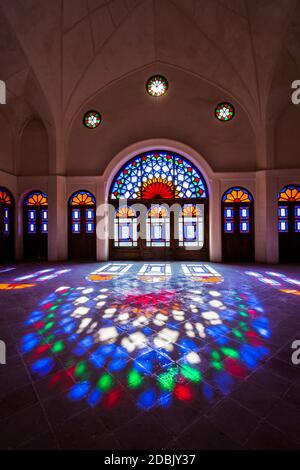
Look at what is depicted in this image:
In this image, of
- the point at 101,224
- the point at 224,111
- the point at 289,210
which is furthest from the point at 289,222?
the point at 101,224

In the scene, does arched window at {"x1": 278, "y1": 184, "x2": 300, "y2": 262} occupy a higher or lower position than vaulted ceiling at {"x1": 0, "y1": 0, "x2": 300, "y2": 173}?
lower

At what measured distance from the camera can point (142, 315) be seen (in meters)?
3.65

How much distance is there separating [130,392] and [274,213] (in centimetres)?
899

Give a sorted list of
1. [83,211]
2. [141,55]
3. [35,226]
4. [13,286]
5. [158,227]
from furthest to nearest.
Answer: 1. [35,226]
2. [158,227]
3. [83,211]
4. [141,55]
5. [13,286]

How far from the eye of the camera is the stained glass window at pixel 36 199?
10.1 m

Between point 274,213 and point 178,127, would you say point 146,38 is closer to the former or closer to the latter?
point 178,127

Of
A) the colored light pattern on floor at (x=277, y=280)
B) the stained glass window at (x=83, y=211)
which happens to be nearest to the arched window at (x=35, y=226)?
the stained glass window at (x=83, y=211)

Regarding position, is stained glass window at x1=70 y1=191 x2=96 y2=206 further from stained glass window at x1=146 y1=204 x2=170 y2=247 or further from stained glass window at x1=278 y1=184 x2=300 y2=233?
stained glass window at x1=278 y1=184 x2=300 y2=233

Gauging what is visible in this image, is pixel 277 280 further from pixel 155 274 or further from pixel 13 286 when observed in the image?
pixel 13 286

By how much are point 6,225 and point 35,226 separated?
1.08m

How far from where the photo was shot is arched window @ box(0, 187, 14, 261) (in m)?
9.47

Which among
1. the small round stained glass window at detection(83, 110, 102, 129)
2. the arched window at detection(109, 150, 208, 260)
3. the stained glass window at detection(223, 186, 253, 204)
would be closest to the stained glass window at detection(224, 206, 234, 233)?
the stained glass window at detection(223, 186, 253, 204)

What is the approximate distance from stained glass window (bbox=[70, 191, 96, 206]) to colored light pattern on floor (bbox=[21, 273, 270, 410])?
19.4ft

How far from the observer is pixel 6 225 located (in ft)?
32.0
